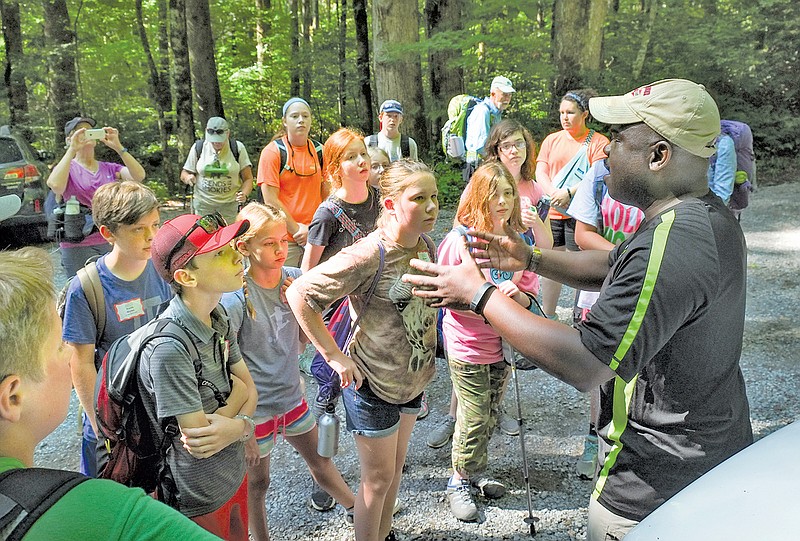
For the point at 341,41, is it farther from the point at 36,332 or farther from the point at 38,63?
the point at 36,332

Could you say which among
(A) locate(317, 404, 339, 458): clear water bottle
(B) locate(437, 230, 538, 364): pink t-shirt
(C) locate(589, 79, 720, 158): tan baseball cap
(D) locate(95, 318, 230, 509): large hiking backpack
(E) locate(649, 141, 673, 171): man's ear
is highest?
(C) locate(589, 79, 720, 158): tan baseball cap

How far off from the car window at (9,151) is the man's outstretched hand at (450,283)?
9917 mm

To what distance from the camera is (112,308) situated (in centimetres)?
277

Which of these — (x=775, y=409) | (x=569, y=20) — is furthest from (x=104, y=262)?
(x=569, y=20)

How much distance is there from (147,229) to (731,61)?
16775mm

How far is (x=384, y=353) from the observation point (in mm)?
2705

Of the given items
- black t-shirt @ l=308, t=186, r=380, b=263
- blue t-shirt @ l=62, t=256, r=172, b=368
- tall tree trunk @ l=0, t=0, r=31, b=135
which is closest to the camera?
blue t-shirt @ l=62, t=256, r=172, b=368

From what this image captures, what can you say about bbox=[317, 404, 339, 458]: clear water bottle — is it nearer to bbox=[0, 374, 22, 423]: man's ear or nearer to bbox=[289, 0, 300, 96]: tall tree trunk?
bbox=[0, 374, 22, 423]: man's ear

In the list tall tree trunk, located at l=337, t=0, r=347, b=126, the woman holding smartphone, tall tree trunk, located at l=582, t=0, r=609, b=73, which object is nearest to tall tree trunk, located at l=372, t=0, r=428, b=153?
tall tree trunk, located at l=582, t=0, r=609, b=73

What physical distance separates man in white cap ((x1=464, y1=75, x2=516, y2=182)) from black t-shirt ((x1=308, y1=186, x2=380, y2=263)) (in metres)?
3.03

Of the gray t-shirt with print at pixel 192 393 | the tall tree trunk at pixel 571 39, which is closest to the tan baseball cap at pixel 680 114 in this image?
the gray t-shirt with print at pixel 192 393

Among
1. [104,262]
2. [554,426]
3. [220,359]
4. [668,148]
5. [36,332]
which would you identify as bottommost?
[554,426]

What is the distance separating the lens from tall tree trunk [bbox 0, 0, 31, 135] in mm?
13547

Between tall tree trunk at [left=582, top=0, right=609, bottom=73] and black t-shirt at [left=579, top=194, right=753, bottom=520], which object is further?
tall tree trunk at [left=582, top=0, right=609, bottom=73]
